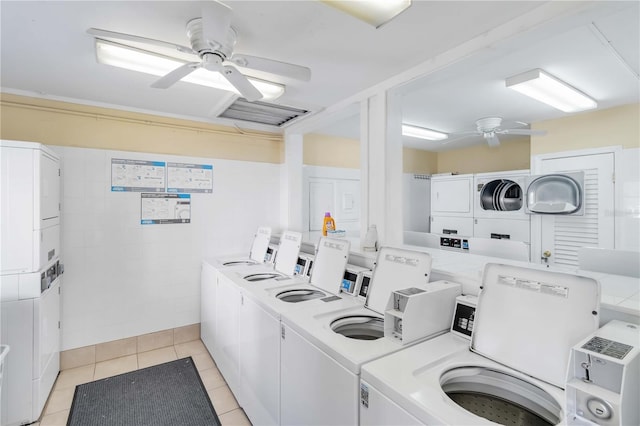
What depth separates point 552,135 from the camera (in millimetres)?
3617

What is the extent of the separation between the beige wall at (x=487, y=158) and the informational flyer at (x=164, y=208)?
14.3 ft

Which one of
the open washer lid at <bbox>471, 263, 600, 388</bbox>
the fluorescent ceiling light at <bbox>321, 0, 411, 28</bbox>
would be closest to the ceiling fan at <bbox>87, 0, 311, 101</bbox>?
the fluorescent ceiling light at <bbox>321, 0, 411, 28</bbox>

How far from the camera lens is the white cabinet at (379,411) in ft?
3.44

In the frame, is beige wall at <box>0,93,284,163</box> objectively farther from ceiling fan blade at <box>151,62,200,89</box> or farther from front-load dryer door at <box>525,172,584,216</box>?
front-load dryer door at <box>525,172,584,216</box>

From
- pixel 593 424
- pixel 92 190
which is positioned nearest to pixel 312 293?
pixel 593 424

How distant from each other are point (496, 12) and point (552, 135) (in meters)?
2.67

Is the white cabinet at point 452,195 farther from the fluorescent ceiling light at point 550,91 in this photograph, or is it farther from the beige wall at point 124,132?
the beige wall at point 124,132

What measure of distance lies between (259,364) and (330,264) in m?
0.84

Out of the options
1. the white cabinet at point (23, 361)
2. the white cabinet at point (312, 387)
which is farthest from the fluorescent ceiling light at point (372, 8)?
the white cabinet at point (23, 361)

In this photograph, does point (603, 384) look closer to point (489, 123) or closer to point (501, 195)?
point (489, 123)

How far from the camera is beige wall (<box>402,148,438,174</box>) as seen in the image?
5.37 m

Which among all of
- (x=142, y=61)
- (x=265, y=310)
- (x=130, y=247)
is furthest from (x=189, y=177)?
(x=265, y=310)

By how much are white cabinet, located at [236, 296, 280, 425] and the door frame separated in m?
3.31

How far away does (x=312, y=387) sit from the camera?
148 cm
